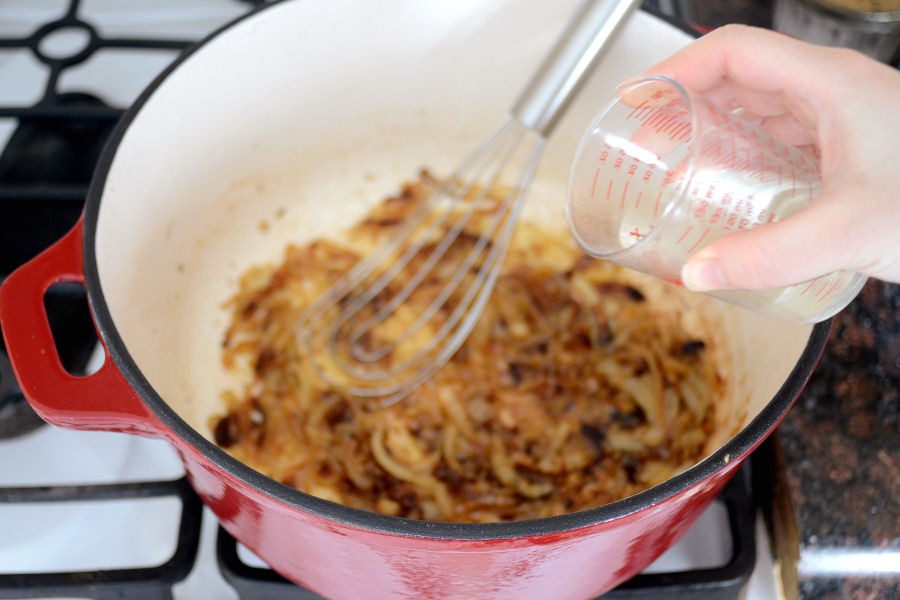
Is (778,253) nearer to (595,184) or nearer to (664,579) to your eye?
(595,184)

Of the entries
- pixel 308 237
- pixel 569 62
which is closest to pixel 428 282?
pixel 308 237

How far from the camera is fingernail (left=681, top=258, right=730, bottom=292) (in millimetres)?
431

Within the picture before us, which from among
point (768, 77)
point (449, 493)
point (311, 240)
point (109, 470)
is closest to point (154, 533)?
point (109, 470)

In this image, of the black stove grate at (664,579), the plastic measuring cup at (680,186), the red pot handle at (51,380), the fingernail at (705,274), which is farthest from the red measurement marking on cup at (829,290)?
the red pot handle at (51,380)

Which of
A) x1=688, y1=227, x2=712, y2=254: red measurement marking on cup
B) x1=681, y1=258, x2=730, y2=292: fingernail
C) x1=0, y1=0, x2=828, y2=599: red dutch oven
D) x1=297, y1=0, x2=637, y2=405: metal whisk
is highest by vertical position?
x1=681, y1=258, x2=730, y2=292: fingernail

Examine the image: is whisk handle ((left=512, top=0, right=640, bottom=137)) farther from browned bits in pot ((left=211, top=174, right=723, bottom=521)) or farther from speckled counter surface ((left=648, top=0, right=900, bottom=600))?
speckled counter surface ((left=648, top=0, right=900, bottom=600))

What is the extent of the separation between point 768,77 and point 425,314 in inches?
16.6

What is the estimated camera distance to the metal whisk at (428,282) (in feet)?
2.62

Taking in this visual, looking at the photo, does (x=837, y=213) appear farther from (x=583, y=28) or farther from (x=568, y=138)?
(x=568, y=138)

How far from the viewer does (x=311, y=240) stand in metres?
0.91

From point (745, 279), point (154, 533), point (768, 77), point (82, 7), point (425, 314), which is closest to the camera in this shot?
point (745, 279)

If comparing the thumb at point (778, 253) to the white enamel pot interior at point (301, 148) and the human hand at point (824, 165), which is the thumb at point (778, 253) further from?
the white enamel pot interior at point (301, 148)

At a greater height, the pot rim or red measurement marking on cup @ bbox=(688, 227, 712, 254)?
red measurement marking on cup @ bbox=(688, 227, 712, 254)

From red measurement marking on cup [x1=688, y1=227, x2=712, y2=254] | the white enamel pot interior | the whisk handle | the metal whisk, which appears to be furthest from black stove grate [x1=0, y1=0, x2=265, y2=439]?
red measurement marking on cup [x1=688, y1=227, x2=712, y2=254]
